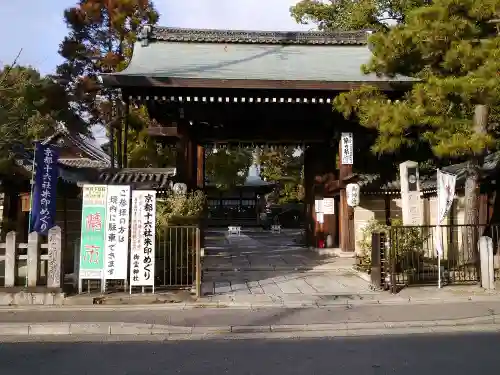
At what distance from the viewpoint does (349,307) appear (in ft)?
31.9

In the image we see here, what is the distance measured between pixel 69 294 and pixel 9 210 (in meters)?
7.35

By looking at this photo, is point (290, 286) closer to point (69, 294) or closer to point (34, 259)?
point (69, 294)

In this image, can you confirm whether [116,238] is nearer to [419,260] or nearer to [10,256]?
[10,256]

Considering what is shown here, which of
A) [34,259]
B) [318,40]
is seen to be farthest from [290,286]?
[318,40]

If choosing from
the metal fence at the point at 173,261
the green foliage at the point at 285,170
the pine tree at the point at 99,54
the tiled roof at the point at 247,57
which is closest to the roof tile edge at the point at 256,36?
the tiled roof at the point at 247,57

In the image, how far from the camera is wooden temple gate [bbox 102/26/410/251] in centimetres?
1412

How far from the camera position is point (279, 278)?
1322cm

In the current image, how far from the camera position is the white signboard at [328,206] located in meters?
19.3

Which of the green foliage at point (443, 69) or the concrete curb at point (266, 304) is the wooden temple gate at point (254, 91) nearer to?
the green foliage at point (443, 69)

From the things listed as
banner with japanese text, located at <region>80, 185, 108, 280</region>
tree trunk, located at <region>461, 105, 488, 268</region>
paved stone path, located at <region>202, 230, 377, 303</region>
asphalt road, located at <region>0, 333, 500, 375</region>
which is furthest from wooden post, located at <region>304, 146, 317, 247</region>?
asphalt road, located at <region>0, 333, 500, 375</region>

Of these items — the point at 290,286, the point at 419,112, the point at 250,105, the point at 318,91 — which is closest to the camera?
the point at 419,112

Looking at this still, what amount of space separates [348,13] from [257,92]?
38.0 feet

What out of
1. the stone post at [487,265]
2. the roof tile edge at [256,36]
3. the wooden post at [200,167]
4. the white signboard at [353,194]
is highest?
A: the roof tile edge at [256,36]

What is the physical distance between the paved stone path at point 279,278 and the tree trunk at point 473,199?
2.71 m
